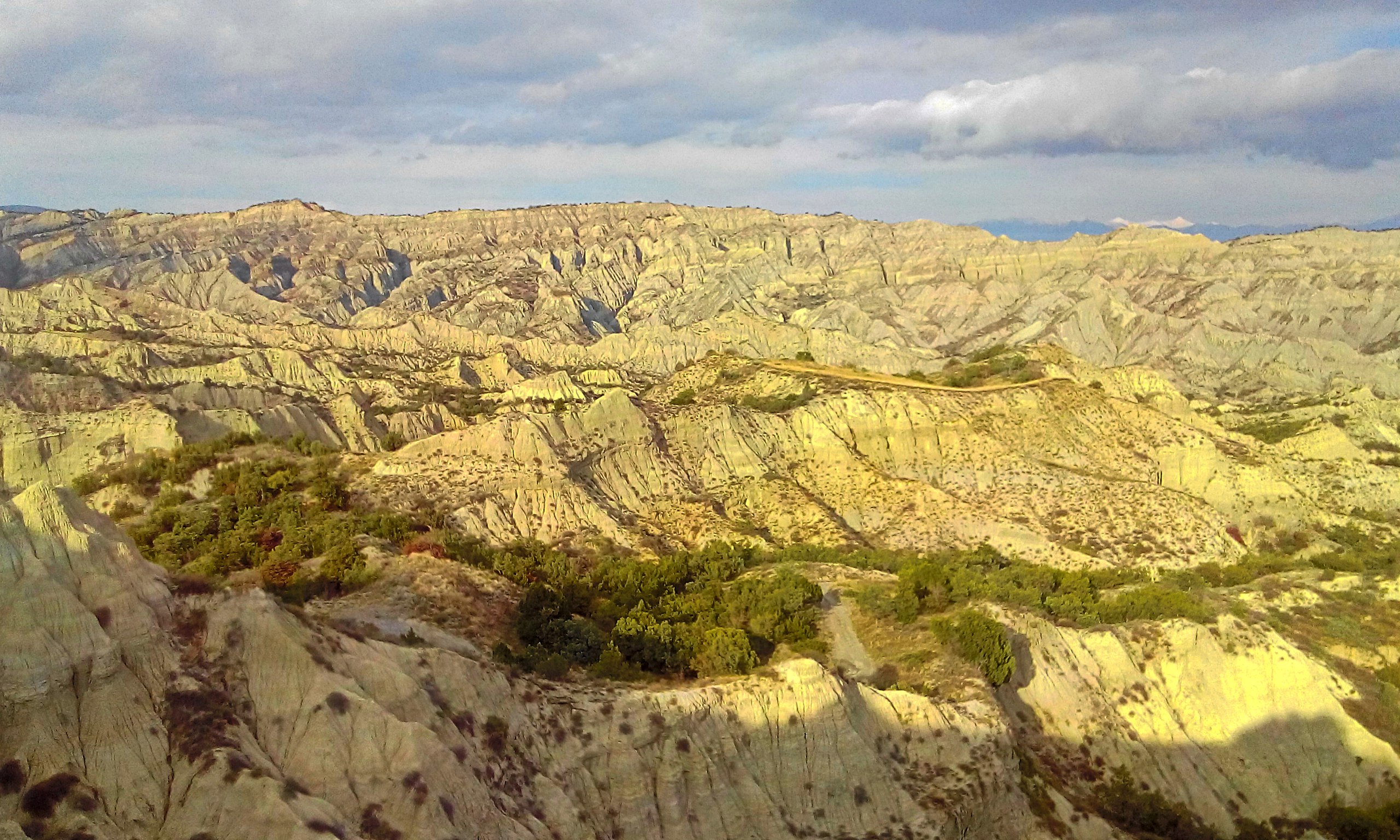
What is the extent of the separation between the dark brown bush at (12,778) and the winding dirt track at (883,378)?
60203 millimetres

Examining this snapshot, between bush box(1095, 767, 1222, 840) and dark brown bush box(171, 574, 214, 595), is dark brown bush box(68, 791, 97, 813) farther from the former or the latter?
bush box(1095, 767, 1222, 840)

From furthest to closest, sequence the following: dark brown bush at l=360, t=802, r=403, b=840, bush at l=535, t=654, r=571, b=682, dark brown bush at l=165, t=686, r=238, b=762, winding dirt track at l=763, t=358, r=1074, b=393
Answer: winding dirt track at l=763, t=358, r=1074, b=393, bush at l=535, t=654, r=571, b=682, dark brown bush at l=360, t=802, r=403, b=840, dark brown bush at l=165, t=686, r=238, b=762

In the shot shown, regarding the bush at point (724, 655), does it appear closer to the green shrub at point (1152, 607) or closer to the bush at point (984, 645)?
the bush at point (984, 645)

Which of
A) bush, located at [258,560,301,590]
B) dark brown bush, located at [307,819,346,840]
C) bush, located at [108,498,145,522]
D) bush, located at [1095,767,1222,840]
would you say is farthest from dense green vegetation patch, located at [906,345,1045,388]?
dark brown bush, located at [307,819,346,840]

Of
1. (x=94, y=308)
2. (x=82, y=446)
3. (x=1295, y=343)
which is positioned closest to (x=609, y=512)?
(x=82, y=446)

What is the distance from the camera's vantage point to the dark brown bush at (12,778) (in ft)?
41.9

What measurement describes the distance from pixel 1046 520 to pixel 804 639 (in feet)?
95.5

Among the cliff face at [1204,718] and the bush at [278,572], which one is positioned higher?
the bush at [278,572]

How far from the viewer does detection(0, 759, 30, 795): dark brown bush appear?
12.8m

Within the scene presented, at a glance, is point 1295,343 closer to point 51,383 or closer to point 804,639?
point 804,639

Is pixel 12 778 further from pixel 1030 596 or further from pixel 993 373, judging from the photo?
pixel 993 373

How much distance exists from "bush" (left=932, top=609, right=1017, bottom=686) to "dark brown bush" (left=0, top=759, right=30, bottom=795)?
24.2 metres

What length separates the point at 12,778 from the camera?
12922mm

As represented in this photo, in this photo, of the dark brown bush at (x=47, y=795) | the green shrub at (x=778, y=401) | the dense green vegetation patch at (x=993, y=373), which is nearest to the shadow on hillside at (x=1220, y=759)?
the dark brown bush at (x=47, y=795)
